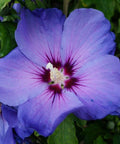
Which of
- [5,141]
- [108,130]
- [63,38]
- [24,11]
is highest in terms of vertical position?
[24,11]

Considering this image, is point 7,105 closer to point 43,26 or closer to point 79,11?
point 43,26

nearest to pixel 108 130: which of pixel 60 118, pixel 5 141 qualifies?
pixel 5 141

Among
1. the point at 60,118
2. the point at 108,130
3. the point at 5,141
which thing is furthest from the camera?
the point at 108,130

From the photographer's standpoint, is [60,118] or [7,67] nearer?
[60,118]

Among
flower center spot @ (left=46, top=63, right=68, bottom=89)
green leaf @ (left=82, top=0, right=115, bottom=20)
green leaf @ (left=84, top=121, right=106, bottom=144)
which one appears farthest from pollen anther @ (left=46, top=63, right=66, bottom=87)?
green leaf @ (left=84, top=121, right=106, bottom=144)

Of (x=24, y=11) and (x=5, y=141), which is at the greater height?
(x=24, y=11)

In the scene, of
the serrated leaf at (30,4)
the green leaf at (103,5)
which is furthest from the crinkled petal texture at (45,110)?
the green leaf at (103,5)

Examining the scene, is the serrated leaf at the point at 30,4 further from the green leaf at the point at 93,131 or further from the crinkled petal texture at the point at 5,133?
the green leaf at the point at 93,131
